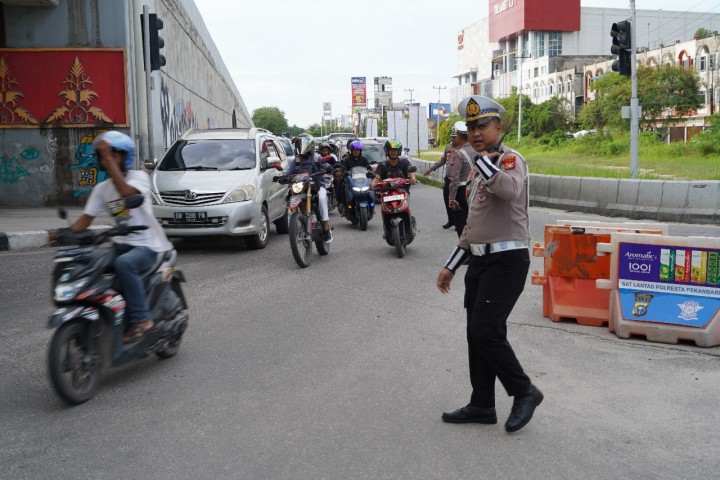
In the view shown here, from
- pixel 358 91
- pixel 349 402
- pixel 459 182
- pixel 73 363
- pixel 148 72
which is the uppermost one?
pixel 358 91

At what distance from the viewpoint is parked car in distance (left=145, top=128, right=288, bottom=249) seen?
12.0m

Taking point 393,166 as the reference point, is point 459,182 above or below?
below

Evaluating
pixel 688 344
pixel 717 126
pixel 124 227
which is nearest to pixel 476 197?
pixel 124 227

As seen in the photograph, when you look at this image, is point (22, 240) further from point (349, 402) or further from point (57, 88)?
point (349, 402)

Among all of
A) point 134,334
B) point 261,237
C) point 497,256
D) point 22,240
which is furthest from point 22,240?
point 497,256

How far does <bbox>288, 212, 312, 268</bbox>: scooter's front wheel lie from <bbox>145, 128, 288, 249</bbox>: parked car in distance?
1235 mm

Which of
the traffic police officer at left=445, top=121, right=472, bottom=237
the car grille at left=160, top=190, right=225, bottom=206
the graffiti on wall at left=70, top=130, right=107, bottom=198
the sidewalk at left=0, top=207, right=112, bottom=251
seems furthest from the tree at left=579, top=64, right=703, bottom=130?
the car grille at left=160, top=190, right=225, bottom=206

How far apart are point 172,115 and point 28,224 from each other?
10128 millimetres

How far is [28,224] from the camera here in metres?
14.6

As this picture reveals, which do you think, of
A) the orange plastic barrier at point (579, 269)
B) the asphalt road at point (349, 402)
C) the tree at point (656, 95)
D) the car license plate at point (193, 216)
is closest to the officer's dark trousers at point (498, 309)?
the asphalt road at point (349, 402)

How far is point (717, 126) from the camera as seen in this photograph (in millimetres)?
36938

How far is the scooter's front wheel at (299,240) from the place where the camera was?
10.7m

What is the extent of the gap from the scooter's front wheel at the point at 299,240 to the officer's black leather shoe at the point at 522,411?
20.3 feet

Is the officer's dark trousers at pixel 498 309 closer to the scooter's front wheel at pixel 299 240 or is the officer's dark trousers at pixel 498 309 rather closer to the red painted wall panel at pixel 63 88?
the scooter's front wheel at pixel 299 240
